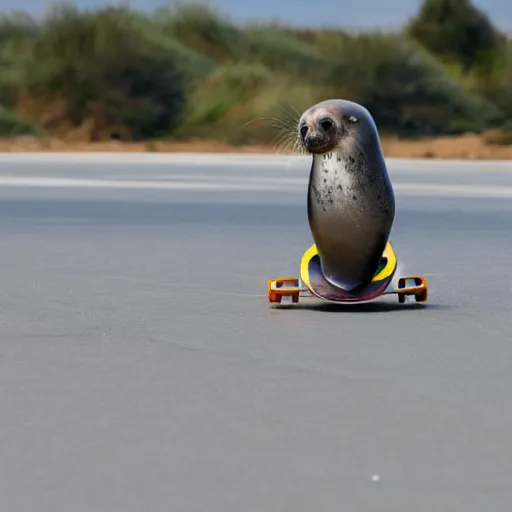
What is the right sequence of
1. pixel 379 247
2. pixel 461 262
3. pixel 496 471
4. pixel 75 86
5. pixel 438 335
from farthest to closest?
pixel 75 86 < pixel 461 262 < pixel 379 247 < pixel 438 335 < pixel 496 471

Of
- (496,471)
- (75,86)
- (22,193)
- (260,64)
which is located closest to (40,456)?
(496,471)

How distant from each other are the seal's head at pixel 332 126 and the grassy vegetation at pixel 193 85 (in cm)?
3743

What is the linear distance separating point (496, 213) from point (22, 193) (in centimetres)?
663

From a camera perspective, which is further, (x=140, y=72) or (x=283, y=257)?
(x=140, y=72)

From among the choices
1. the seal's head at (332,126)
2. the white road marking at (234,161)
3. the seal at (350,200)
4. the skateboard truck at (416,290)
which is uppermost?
the seal's head at (332,126)

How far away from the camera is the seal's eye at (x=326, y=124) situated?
8.94 meters

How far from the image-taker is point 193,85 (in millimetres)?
56125

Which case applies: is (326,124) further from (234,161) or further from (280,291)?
(234,161)

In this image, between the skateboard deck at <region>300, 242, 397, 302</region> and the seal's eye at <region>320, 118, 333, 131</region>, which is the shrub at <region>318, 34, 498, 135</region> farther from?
the seal's eye at <region>320, 118, 333, 131</region>

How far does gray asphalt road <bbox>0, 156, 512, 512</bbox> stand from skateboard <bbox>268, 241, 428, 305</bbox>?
9 centimetres

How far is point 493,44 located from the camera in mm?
71688

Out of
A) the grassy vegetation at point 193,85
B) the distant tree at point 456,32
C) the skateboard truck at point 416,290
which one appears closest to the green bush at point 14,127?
the grassy vegetation at point 193,85

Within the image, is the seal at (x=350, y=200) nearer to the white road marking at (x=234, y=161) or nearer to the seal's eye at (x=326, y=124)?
the seal's eye at (x=326, y=124)

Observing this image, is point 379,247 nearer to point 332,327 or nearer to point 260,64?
point 332,327
